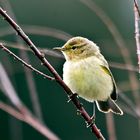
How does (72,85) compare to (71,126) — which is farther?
(71,126)

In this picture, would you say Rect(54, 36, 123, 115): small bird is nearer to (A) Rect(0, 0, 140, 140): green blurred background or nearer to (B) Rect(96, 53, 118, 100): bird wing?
(B) Rect(96, 53, 118, 100): bird wing

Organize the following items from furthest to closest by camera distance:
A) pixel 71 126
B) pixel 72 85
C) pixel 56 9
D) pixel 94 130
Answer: pixel 56 9 < pixel 71 126 < pixel 72 85 < pixel 94 130

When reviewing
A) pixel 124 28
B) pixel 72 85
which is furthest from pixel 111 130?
pixel 124 28

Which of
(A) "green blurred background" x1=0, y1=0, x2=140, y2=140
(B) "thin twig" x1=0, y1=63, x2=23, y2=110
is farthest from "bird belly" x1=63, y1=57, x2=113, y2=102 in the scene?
(A) "green blurred background" x1=0, y1=0, x2=140, y2=140

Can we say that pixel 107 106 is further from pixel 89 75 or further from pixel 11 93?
pixel 11 93

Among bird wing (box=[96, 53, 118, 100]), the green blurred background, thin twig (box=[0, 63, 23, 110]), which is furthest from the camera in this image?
the green blurred background

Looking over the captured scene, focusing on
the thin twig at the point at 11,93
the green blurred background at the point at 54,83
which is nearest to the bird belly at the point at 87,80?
the thin twig at the point at 11,93

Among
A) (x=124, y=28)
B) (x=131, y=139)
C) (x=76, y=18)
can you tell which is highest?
(x=76, y=18)

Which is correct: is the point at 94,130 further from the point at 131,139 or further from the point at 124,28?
the point at 124,28
